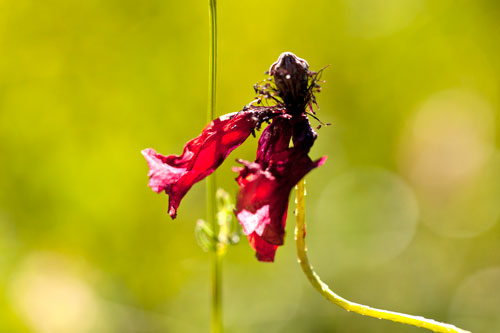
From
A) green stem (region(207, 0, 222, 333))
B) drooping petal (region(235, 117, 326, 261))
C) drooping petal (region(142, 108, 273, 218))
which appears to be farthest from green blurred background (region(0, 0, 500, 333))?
drooping petal (region(235, 117, 326, 261))

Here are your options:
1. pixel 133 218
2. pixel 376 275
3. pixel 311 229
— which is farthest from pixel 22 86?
pixel 376 275

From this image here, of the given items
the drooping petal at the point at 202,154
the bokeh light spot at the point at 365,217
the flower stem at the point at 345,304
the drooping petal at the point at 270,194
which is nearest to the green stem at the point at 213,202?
the drooping petal at the point at 202,154

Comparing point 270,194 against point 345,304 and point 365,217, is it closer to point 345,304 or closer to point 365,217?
point 345,304

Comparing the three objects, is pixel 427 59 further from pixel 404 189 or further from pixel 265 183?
pixel 265 183

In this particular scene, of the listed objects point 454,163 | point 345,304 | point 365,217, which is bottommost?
point 365,217

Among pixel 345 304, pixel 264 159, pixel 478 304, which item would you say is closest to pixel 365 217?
pixel 478 304

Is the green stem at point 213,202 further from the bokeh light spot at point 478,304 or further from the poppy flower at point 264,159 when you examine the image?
the bokeh light spot at point 478,304
